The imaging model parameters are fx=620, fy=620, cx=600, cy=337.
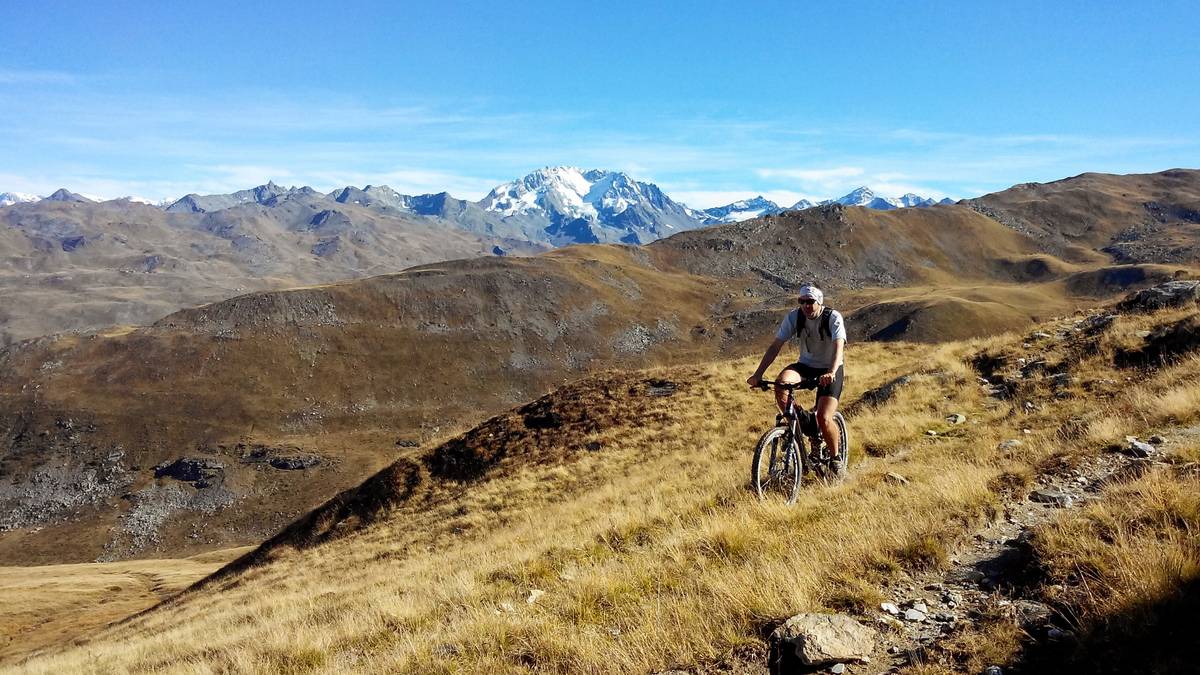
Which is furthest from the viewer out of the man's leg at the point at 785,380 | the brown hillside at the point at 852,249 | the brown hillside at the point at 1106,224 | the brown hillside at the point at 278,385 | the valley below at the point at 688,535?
the brown hillside at the point at 1106,224

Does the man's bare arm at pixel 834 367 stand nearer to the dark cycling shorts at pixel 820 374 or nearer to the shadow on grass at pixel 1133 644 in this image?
the dark cycling shorts at pixel 820 374

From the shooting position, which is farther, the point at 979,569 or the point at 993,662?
the point at 979,569

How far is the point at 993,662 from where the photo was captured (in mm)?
4516

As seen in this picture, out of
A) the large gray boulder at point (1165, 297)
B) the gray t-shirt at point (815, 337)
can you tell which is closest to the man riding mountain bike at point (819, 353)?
the gray t-shirt at point (815, 337)

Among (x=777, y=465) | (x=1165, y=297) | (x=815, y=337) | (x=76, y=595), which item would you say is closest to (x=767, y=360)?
(x=815, y=337)

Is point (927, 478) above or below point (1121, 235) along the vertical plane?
below

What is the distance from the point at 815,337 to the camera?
966 cm

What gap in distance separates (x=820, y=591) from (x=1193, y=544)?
301 centimetres

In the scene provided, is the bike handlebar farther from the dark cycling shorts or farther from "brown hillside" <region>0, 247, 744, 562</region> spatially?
"brown hillside" <region>0, 247, 744, 562</region>

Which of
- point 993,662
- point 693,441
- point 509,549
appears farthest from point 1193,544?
point 693,441

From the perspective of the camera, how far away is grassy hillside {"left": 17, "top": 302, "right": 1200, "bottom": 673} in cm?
588

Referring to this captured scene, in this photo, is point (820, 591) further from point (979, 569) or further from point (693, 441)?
point (693, 441)

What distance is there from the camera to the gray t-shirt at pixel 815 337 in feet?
31.0

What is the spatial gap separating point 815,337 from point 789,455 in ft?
6.25
